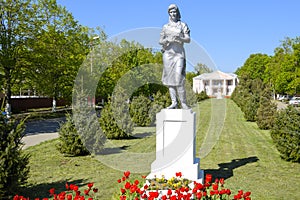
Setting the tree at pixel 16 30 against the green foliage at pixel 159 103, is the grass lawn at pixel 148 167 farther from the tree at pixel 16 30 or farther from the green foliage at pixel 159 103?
the tree at pixel 16 30

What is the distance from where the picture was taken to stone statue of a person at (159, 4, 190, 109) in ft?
20.8

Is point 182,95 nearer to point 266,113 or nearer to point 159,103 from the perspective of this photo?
point 266,113

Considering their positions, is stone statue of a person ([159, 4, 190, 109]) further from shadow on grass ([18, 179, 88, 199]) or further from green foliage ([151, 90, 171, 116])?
green foliage ([151, 90, 171, 116])

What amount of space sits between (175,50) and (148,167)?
3.65 meters

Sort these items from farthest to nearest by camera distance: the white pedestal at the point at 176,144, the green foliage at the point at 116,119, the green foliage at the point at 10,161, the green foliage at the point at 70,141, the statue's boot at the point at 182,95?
1. the green foliage at the point at 116,119
2. the green foliage at the point at 70,141
3. the statue's boot at the point at 182,95
4. the white pedestal at the point at 176,144
5. the green foliage at the point at 10,161

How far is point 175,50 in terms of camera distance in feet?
21.1

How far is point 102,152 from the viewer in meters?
10.5

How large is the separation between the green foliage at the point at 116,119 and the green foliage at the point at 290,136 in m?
6.99

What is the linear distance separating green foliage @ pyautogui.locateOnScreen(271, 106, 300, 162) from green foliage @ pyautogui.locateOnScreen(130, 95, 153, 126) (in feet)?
33.2

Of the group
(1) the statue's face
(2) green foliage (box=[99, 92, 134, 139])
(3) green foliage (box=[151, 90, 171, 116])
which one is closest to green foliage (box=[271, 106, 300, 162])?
(1) the statue's face

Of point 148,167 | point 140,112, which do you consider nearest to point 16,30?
point 140,112

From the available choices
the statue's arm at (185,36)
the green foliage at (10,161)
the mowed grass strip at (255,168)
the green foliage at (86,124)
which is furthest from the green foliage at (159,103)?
the green foliage at (10,161)

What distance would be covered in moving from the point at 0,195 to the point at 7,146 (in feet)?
2.78

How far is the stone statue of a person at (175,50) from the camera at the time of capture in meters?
6.33
